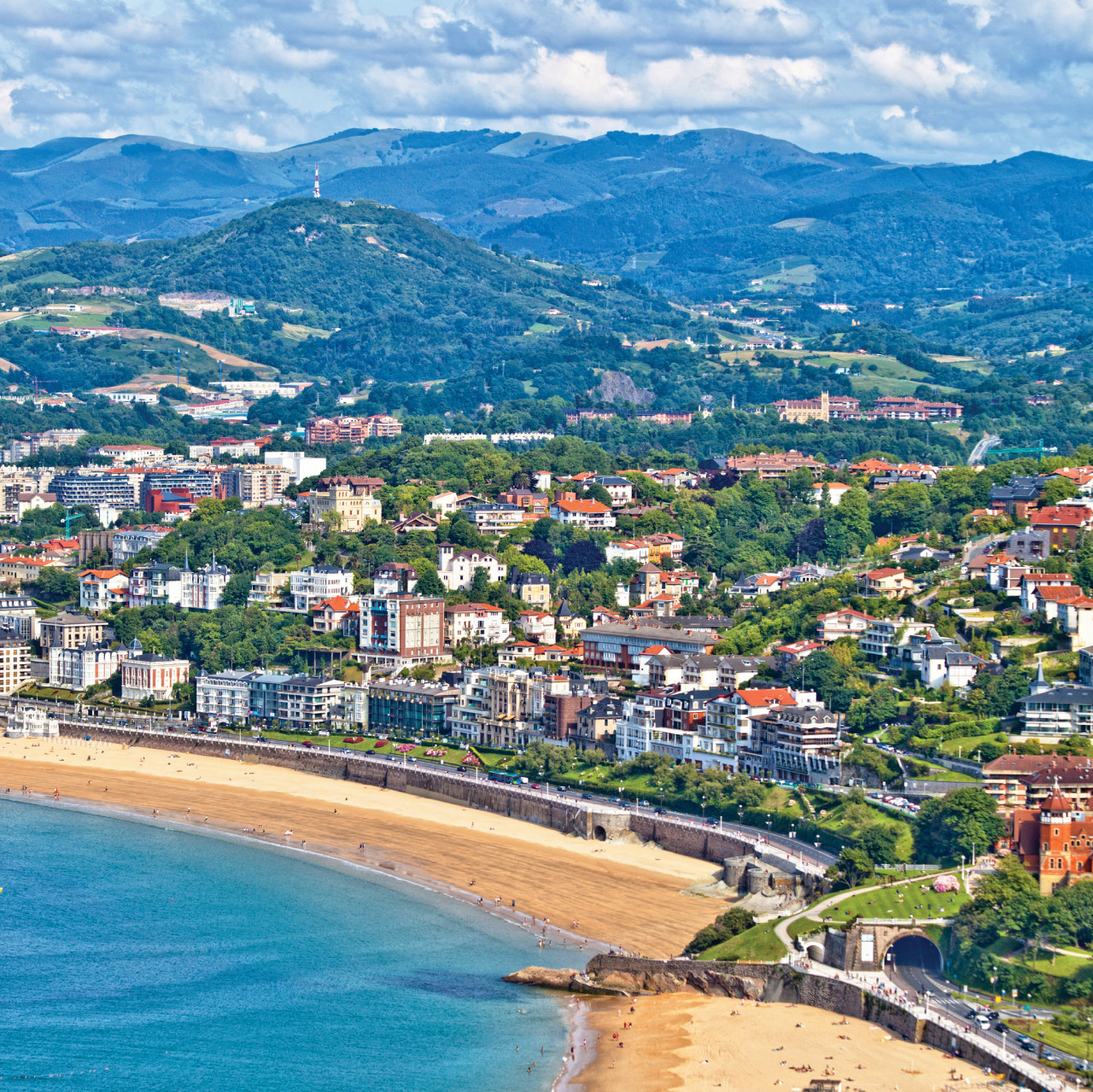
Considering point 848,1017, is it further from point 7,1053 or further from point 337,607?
point 337,607

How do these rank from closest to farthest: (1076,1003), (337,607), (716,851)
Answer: (1076,1003) < (716,851) < (337,607)

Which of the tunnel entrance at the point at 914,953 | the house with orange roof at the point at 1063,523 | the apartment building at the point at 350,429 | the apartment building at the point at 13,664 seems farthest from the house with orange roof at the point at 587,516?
the tunnel entrance at the point at 914,953

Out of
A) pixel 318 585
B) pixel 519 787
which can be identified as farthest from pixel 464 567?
pixel 519 787

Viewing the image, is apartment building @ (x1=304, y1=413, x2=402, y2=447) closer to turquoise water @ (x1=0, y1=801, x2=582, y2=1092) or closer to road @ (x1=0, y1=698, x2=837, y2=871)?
road @ (x1=0, y1=698, x2=837, y2=871)

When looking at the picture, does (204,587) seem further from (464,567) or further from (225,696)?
(225,696)

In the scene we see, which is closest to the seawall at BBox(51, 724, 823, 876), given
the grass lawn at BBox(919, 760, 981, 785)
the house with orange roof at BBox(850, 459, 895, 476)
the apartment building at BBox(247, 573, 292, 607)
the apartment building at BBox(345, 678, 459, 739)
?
the apartment building at BBox(345, 678, 459, 739)

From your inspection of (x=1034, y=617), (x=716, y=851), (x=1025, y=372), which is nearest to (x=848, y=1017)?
(x=716, y=851)
